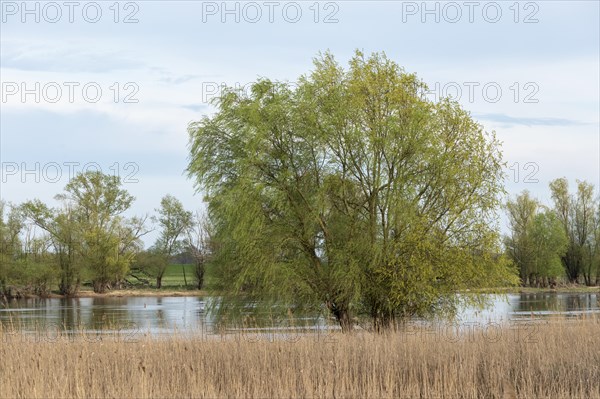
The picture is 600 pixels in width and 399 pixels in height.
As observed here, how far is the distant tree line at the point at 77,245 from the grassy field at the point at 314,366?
52.2 m

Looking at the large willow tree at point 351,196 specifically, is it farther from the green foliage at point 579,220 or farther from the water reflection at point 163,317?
the green foliage at point 579,220

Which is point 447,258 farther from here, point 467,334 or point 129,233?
point 129,233

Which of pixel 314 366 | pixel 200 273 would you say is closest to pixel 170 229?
pixel 200 273

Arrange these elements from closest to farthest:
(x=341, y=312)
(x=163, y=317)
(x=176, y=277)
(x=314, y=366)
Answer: (x=314, y=366), (x=341, y=312), (x=163, y=317), (x=176, y=277)

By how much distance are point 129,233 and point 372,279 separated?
52.1 meters

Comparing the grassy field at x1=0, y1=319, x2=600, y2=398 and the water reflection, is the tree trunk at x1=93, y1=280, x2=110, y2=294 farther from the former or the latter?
the grassy field at x1=0, y1=319, x2=600, y2=398

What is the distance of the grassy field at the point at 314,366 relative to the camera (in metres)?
12.0

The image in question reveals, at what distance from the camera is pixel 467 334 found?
16844 millimetres

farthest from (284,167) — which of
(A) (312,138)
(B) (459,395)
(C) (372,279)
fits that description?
(B) (459,395)

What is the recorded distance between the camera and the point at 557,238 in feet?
242

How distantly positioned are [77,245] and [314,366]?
6159cm

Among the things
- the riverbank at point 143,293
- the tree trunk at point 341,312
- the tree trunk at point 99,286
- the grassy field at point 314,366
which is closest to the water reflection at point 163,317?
the tree trunk at point 341,312

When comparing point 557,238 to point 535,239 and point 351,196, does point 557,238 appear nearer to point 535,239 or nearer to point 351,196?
point 535,239

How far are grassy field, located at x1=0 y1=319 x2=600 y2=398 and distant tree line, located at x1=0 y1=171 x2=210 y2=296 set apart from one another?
171 ft
